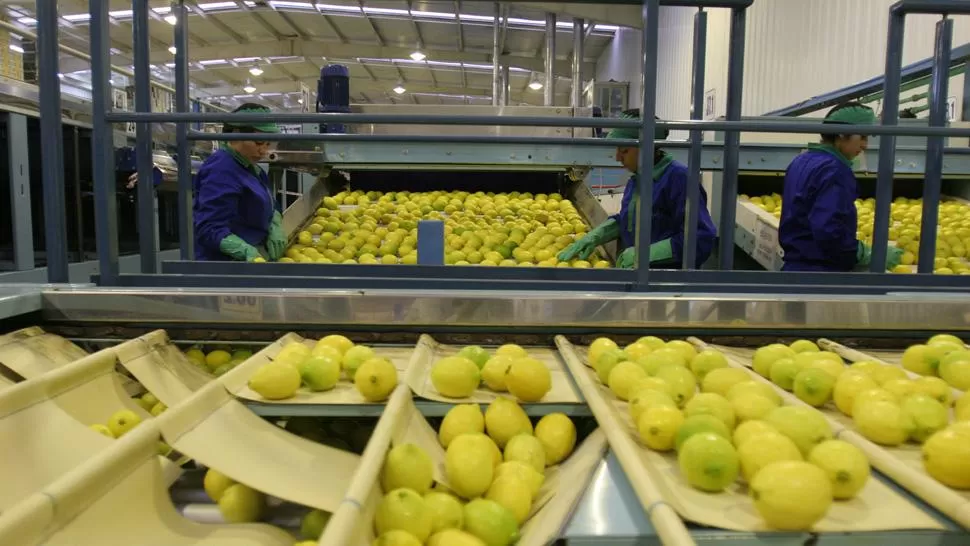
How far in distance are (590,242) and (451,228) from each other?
0.97m

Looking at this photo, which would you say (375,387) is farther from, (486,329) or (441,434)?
(486,329)

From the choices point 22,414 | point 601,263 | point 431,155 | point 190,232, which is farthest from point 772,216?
point 22,414

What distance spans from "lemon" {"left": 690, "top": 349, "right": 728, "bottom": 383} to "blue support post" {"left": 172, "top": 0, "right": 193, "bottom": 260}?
209cm

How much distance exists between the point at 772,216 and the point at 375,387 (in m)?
3.99

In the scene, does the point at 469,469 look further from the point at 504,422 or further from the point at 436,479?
the point at 504,422

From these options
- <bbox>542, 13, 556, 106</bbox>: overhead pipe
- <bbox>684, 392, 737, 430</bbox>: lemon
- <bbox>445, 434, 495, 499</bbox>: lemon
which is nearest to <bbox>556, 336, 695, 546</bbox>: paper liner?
<bbox>684, 392, 737, 430</bbox>: lemon

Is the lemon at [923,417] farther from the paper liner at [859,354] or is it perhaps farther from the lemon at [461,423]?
the lemon at [461,423]

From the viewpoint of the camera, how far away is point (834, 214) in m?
3.76

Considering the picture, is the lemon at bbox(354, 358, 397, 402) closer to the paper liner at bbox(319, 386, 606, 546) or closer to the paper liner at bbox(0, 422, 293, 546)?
the paper liner at bbox(319, 386, 606, 546)

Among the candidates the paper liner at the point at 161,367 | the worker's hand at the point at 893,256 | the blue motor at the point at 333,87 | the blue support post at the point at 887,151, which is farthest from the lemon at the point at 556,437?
the blue motor at the point at 333,87

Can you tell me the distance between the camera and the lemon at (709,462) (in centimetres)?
116

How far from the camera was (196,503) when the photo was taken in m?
1.40

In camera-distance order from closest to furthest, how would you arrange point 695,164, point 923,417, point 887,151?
1. point 923,417
2. point 887,151
3. point 695,164

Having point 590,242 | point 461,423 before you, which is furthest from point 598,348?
point 590,242
